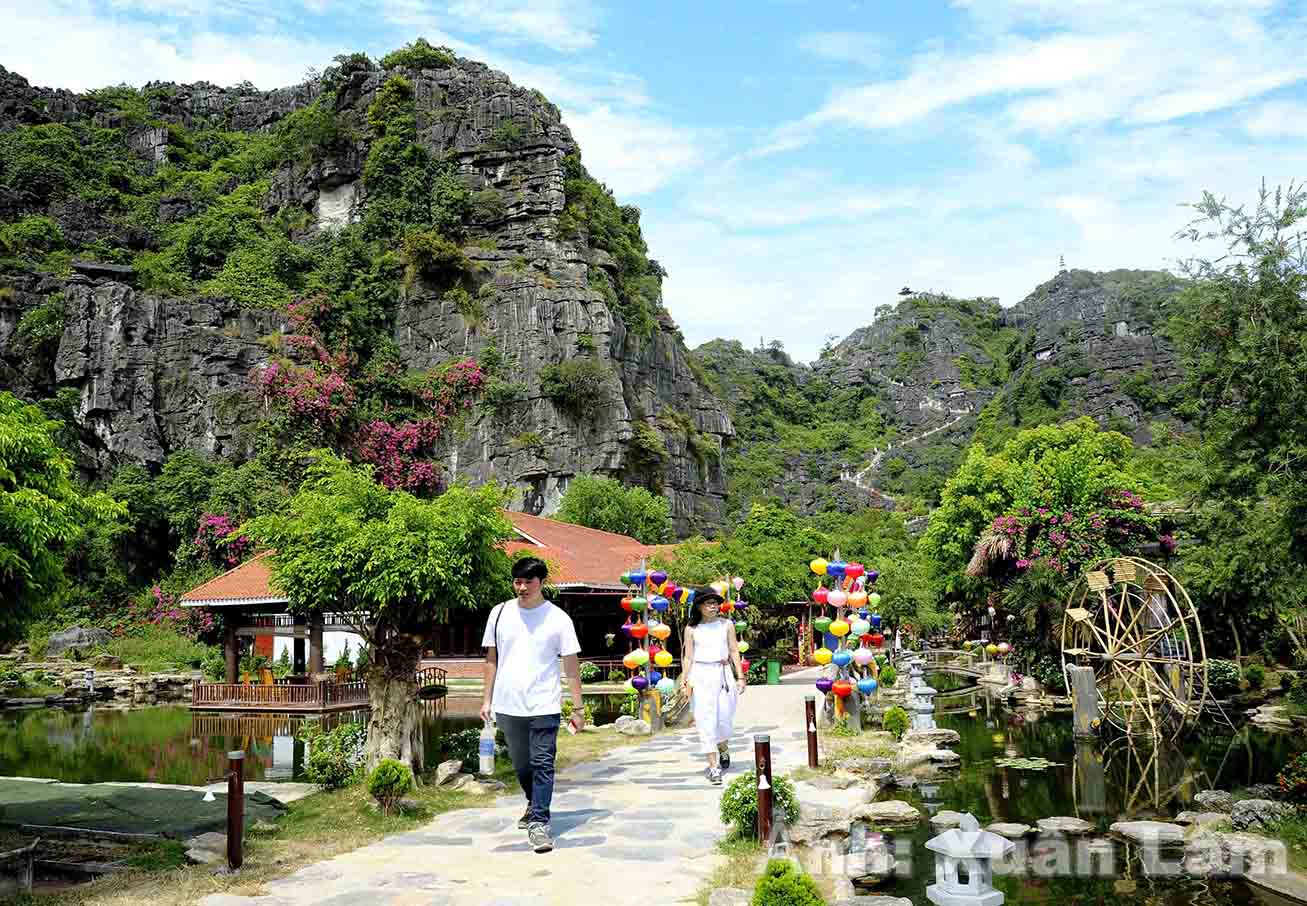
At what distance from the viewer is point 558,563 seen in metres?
23.5

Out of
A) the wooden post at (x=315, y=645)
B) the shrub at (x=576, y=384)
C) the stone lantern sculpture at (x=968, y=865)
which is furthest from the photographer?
the shrub at (x=576, y=384)

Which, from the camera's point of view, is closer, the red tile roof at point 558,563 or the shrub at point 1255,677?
the shrub at point 1255,677

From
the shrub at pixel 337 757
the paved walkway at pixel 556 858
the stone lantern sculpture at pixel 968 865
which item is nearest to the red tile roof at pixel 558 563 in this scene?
the shrub at pixel 337 757

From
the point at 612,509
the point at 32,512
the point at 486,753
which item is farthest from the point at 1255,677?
the point at 612,509

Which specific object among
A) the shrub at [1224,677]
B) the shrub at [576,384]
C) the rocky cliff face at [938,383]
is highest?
the rocky cliff face at [938,383]

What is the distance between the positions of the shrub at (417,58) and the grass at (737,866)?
54.3m

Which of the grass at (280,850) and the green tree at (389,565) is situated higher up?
the green tree at (389,565)

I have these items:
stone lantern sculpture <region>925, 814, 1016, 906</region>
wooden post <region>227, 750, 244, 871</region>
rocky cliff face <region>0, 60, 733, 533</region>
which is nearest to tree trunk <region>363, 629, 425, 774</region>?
wooden post <region>227, 750, 244, 871</region>

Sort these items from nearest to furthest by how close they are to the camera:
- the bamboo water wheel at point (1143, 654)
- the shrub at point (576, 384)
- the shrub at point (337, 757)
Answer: the shrub at point (337, 757), the bamboo water wheel at point (1143, 654), the shrub at point (576, 384)

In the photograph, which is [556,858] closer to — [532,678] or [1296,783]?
[532,678]

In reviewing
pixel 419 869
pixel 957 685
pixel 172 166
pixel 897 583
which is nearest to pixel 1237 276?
pixel 419 869

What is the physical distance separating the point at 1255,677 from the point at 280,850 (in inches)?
765

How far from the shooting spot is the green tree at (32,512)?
22.8 ft

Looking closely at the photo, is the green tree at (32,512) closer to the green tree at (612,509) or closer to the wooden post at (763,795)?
the wooden post at (763,795)
